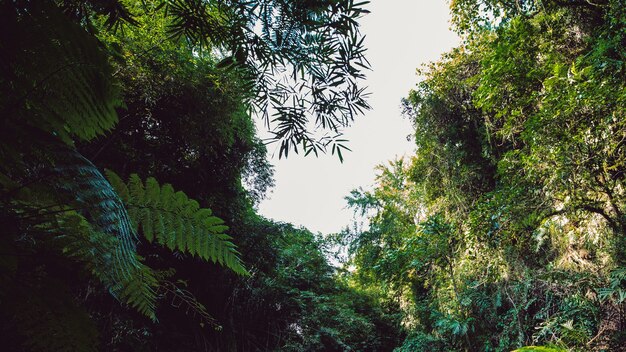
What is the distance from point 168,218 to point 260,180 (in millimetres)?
3918

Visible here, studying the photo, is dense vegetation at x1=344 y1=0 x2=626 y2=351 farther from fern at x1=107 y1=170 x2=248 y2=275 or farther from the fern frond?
the fern frond

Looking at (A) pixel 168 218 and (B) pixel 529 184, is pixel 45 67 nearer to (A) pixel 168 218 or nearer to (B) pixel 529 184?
(A) pixel 168 218

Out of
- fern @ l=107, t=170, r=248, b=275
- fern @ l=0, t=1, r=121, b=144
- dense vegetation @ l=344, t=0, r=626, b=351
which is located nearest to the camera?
fern @ l=0, t=1, r=121, b=144

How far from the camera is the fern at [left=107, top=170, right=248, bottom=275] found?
3.79ft

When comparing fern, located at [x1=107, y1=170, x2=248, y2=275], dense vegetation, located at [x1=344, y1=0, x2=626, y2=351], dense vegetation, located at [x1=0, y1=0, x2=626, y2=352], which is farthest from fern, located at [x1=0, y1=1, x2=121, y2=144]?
dense vegetation, located at [x1=344, y1=0, x2=626, y2=351]

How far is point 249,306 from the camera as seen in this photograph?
3.68 meters

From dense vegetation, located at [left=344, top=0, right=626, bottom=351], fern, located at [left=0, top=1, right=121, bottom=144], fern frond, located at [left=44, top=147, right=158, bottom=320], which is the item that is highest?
dense vegetation, located at [left=344, top=0, right=626, bottom=351]

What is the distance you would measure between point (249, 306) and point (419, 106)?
18.2 ft

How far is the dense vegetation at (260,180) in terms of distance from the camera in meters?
0.56

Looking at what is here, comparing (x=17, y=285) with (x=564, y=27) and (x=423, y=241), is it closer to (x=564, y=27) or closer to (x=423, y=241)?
(x=423, y=241)

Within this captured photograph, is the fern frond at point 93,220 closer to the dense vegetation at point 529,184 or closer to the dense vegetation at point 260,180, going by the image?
the dense vegetation at point 260,180

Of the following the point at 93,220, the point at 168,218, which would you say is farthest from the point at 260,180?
the point at 93,220

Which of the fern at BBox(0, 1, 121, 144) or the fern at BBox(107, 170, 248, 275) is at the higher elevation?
the fern at BBox(0, 1, 121, 144)

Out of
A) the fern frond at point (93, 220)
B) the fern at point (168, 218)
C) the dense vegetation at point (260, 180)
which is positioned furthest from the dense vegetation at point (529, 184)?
the fern frond at point (93, 220)
